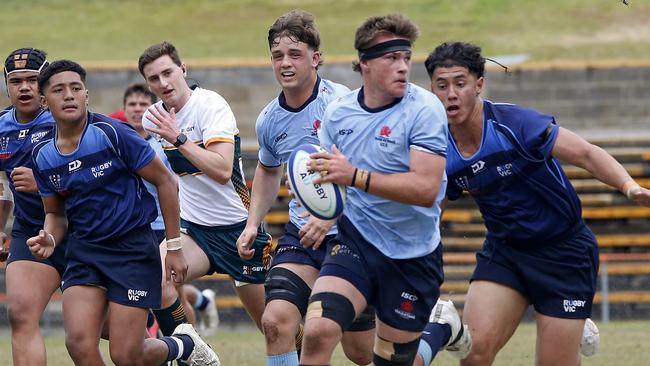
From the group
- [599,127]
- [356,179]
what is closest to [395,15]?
[356,179]

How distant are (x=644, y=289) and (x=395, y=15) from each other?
31.9 feet

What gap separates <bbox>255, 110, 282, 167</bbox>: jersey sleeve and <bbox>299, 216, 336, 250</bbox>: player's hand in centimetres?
87

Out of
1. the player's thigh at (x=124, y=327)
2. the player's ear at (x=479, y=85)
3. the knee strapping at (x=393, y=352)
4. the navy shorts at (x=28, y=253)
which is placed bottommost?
the player's thigh at (x=124, y=327)

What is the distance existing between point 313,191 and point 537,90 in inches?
511

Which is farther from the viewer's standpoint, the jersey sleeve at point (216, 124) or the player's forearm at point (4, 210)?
the player's forearm at point (4, 210)

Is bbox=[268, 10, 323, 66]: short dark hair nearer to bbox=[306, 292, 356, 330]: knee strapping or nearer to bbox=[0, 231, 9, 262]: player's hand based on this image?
bbox=[306, 292, 356, 330]: knee strapping

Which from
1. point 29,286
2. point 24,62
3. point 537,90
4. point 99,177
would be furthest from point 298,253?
point 537,90

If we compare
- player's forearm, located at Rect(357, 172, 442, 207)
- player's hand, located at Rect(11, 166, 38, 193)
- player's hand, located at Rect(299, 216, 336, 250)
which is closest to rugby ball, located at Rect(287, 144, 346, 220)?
player's forearm, located at Rect(357, 172, 442, 207)

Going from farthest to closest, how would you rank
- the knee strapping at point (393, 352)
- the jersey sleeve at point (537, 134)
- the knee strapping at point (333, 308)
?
the jersey sleeve at point (537, 134) → the knee strapping at point (393, 352) → the knee strapping at point (333, 308)

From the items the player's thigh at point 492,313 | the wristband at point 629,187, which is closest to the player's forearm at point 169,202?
the player's thigh at point 492,313

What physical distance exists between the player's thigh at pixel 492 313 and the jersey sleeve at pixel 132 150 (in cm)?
199

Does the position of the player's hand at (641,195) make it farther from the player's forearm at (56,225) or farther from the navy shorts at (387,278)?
the player's forearm at (56,225)

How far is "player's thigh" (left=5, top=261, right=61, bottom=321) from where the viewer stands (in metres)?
7.49

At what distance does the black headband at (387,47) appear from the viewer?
642cm
